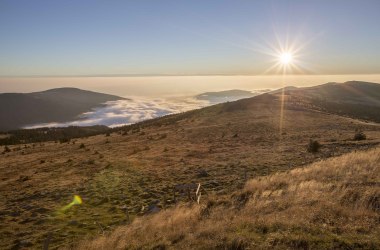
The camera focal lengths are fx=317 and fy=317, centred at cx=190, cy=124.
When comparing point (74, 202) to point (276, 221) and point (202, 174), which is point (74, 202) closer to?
point (202, 174)

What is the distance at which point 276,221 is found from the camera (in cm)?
927

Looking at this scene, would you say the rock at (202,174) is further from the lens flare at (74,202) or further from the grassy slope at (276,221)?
the lens flare at (74,202)

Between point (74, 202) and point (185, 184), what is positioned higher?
point (185, 184)

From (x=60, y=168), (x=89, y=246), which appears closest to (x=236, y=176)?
(x=89, y=246)

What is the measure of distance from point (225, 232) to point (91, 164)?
770 inches

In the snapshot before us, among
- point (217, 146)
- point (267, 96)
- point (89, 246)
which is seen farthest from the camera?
point (267, 96)

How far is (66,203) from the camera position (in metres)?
16.3

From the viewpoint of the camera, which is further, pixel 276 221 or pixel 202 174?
pixel 202 174

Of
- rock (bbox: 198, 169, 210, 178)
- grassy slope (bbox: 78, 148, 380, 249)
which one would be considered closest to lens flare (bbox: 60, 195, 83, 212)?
grassy slope (bbox: 78, 148, 380, 249)

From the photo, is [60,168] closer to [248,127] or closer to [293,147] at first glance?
[293,147]

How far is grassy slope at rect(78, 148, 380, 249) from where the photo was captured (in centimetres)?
798

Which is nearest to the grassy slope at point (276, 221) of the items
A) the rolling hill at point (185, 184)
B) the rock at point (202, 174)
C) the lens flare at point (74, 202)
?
the rolling hill at point (185, 184)

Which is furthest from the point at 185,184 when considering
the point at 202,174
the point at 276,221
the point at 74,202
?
the point at 276,221

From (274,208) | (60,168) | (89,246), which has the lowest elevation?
(60,168)
